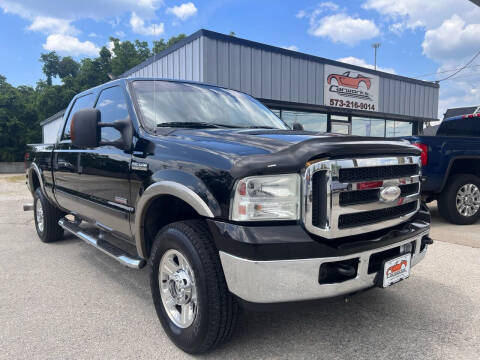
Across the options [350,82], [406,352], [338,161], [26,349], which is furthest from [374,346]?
[350,82]

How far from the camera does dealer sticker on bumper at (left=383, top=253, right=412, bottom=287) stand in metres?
2.16

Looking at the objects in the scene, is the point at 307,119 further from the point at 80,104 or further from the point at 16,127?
the point at 16,127

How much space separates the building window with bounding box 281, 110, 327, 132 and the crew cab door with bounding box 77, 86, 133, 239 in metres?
9.48

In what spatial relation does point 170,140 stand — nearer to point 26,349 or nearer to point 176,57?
point 26,349

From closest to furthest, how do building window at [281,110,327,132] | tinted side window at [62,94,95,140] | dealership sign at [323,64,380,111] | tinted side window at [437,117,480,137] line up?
tinted side window at [62,94,95,140] → tinted side window at [437,117,480,137] → building window at [281,110,327,132] → dealership sign at [323,64,380,111]

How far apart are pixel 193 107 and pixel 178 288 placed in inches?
63.5

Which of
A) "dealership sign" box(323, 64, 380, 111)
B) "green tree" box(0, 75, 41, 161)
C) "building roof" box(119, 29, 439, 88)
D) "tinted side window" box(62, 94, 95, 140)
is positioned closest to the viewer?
"tinted side window" box(62, 94, 95, 140)

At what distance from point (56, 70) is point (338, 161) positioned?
67.3m

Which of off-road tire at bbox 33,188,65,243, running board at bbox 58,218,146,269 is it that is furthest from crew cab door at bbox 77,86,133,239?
off-road tire at bbox 33,188,65,243

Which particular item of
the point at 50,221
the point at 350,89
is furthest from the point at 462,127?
the point at 50,221

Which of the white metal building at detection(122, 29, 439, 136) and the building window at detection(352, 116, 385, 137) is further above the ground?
the white metal building at detection(122, 29, 439, 136)

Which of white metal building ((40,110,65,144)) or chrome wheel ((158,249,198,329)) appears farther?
white metal building ((40,110,65,144))

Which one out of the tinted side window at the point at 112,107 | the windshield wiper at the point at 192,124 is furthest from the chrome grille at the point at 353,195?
the tinted side window at the point at 112,107

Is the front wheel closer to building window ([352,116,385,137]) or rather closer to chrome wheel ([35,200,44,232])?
chrome wheel ([35,200,44,232])
